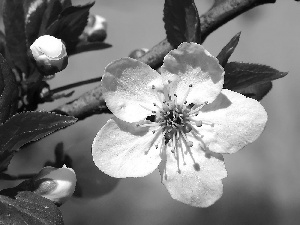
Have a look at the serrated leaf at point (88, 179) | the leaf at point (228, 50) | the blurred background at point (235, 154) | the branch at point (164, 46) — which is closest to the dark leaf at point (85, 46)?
Result: the branch at point (164, 46)

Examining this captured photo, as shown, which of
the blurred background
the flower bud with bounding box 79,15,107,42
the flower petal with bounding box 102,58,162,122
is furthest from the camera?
the blurred background

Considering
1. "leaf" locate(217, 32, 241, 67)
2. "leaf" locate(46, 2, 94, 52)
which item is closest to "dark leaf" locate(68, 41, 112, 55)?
"leaf" locate(46, 2, 94, 52)

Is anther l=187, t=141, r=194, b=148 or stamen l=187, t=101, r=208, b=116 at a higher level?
stamen l=187, t=101, r=208, b=116

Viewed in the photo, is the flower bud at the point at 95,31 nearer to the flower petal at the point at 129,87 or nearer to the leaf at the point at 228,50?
the flower petal at the point at 129,87

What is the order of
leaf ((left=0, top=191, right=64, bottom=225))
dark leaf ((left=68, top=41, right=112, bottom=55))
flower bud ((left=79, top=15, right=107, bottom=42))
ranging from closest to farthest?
1. leaf ((left=0, top=191, right=64, bottom=225))
2. dark leaf ((left=68, top=41, right=112, bottom=55))
3. flower bud ((left=79, top=15, right=107, bottom=42))

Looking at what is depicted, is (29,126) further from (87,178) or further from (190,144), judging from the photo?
(87,178)

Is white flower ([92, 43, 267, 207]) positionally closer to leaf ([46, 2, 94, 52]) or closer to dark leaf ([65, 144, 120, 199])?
leaf ([46, 2, 94, 52])

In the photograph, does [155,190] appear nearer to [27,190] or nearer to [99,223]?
[99,223]
